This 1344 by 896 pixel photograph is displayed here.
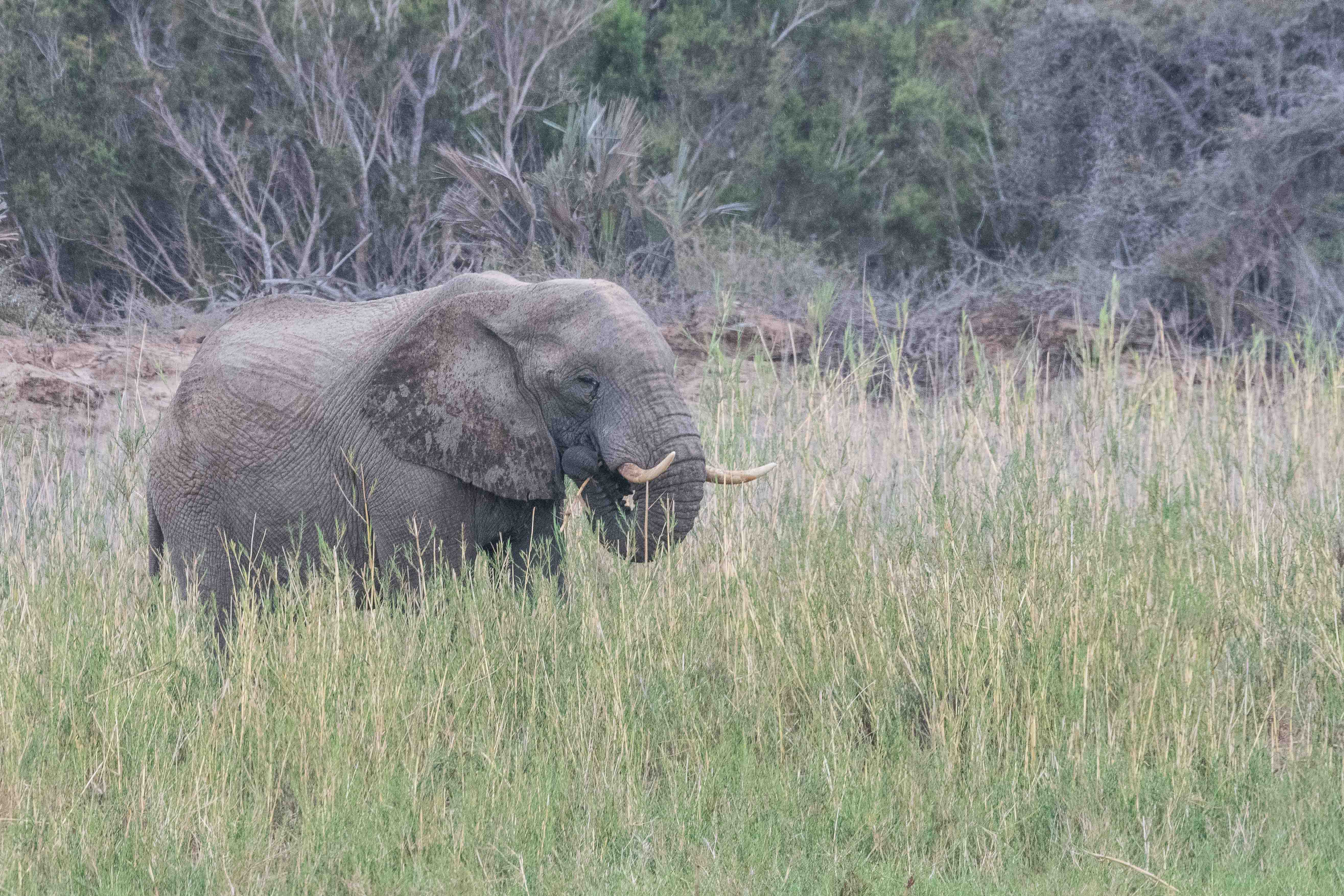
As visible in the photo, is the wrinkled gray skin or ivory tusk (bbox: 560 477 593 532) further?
ivory tusk (bbox: 560 477 593 532)

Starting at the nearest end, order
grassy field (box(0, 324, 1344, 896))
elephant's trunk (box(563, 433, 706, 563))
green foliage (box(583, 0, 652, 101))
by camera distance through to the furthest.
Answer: grassy field (box(0, 324, 1344, 896)), elephant's trunk (box(563, 433, 706, 563)), green foliage (box(583, 0, 652, 101))

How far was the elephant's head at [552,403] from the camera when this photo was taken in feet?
14.9

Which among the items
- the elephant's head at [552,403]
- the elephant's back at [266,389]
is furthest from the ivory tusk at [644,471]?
the elephant's back at [266,389]

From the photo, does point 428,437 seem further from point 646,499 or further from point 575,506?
point 575,506

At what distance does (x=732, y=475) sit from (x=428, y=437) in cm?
101

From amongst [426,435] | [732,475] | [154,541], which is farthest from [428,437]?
[154,541]

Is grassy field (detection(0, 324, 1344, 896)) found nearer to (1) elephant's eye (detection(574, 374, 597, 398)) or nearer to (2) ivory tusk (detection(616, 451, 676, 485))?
(2) ivory tusk (detection(616, 451, 676, 485))

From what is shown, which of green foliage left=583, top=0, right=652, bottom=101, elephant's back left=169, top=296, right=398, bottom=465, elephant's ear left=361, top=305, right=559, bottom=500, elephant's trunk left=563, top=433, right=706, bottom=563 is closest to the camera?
elephant's trunk left=563, top=433, right=706, bottom=563

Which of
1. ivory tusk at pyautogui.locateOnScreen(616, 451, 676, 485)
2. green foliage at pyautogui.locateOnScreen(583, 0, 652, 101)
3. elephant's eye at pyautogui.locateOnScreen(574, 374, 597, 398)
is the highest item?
green foliage at pyautogui.locateOnScreen(583, 0, 652, 101)

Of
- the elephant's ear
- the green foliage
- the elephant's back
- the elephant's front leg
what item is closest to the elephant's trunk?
the elephant's ear

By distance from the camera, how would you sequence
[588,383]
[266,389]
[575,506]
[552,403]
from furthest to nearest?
1. [575,506]
2. [266,389]
3. [552,403]
4. [588,383]

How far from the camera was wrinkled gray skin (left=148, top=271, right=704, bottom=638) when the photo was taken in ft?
15.0

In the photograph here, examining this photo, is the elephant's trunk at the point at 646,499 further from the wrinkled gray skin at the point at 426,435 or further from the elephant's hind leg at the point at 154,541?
the elephant's hind leg at the point at 154,541

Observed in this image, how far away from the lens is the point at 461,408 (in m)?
4.82
